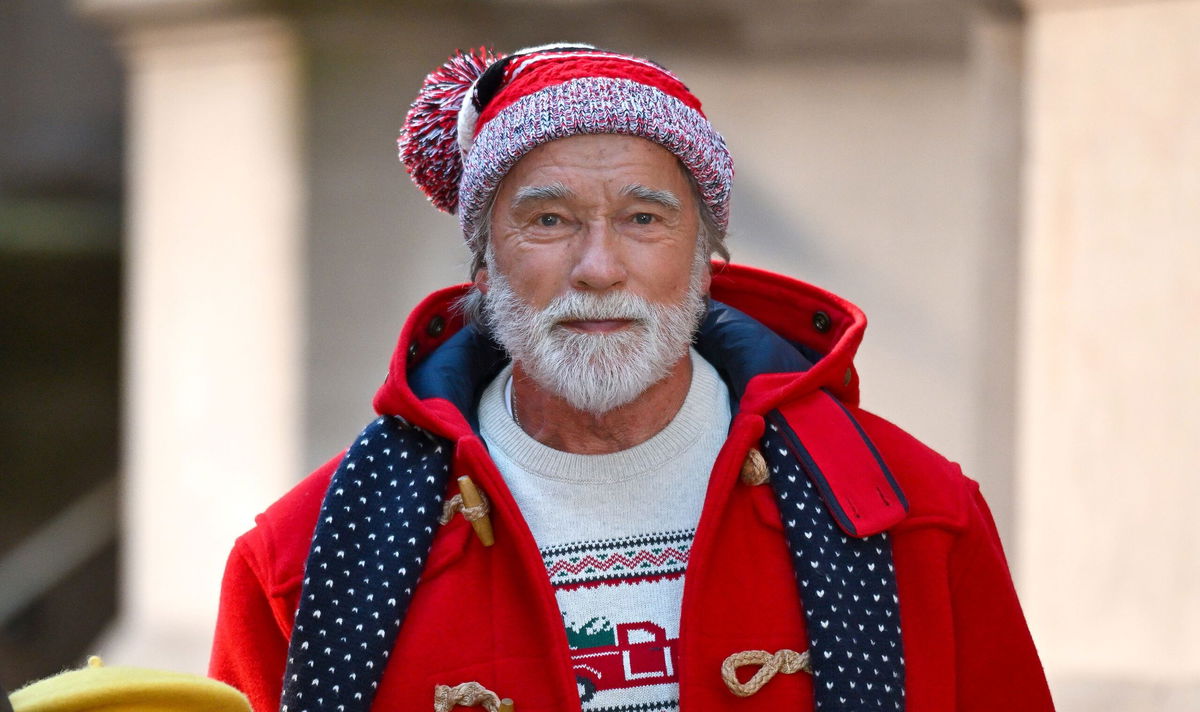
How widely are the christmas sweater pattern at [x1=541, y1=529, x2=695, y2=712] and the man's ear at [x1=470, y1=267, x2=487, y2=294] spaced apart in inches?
23.9

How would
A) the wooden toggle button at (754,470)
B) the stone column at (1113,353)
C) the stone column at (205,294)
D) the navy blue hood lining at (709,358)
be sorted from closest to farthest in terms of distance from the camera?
the wooden toggle button at (754,470) → the navy blue hood lining at (709,358) → the stone column at (1113,353) → the stone column at (205,294)

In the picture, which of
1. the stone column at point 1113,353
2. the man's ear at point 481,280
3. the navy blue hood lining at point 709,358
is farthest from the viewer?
the stone column at point 1113,353

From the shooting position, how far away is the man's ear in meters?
2.70

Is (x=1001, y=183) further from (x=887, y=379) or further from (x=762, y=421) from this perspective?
(x=762, y=421)

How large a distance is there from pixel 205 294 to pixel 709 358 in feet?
10.6

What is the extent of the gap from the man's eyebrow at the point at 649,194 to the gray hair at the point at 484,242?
108 mm

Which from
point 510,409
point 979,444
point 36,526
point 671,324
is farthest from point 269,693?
point 36,526

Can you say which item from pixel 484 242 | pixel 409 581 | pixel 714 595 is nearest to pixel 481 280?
pixel 484 242

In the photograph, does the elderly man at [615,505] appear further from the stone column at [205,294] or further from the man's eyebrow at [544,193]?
the stone column at [205,294]

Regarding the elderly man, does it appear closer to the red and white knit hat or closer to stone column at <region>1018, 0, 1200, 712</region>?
the red and white knit hat

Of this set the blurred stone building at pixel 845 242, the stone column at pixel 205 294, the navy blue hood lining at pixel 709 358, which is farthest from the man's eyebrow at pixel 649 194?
the stone column at pixel 205 294

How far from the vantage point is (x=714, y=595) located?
2232 mm

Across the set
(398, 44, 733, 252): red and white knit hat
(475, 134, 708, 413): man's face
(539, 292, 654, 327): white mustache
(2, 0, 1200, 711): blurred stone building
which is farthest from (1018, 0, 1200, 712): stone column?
(539, 292, 654, 327): white mustache

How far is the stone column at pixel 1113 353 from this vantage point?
12.6ft
